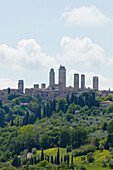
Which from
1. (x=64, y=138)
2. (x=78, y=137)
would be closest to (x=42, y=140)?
(x=64, y=138)

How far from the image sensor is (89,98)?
568 feet

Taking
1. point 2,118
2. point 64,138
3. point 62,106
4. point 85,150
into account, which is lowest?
point 85,150

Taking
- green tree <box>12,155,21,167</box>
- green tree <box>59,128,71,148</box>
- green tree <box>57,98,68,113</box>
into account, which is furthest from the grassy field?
green tree <box>57,98,68,113</box>

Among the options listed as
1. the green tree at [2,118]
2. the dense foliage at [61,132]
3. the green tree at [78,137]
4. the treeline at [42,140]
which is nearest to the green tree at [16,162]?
Answer: the dense foliage at [61,132]

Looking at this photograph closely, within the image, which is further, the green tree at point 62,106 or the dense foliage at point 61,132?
the green tree at point 62,106

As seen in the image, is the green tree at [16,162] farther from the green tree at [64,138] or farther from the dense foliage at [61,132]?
the green tree at [64,138]

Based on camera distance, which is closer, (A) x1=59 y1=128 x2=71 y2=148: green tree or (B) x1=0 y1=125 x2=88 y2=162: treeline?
(B) x1=0 y1=125 x2=88 y2=162: treeline

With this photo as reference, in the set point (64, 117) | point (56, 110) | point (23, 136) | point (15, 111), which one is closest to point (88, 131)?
point (23, 136)

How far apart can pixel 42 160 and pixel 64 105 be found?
221 ft

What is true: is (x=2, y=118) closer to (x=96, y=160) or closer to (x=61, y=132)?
(x=61, y=132)

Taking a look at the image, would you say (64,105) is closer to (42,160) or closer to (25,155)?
(25,155)

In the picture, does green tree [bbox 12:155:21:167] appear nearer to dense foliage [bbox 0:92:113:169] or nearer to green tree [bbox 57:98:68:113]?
dense foliage [bbox 0:92:113:169]

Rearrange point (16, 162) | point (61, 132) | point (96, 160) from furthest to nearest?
point (61, 132), point (16, 162), point (96, 160)

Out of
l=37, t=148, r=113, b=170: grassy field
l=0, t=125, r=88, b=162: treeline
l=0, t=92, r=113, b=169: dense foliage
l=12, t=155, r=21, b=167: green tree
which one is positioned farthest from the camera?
l=0, t=125, r=88, b=162: treeline
